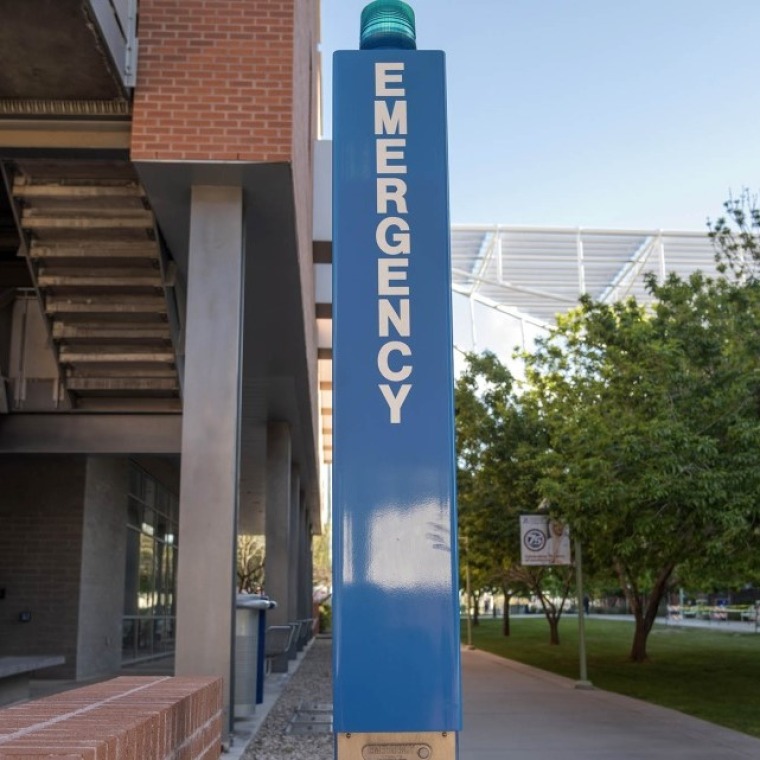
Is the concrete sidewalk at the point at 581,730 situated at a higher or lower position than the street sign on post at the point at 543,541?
lower

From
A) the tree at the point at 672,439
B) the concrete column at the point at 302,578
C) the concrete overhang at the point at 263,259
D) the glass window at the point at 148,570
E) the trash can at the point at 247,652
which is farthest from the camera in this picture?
the concrete column at the point at 302,578

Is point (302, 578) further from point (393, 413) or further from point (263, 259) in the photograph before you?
point (393, 413)

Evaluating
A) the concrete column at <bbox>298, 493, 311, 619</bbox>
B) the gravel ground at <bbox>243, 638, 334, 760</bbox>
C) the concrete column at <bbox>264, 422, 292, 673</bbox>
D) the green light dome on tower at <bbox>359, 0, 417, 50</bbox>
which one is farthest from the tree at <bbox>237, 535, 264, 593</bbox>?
the green light dome on tower at <bbox>359, 0, 417, 50</bbox>

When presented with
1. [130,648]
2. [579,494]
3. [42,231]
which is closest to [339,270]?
[42,231]

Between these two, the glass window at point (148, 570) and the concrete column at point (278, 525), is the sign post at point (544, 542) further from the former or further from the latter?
the glass window at point (148, 570)

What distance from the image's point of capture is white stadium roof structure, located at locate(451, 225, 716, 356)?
58.1 metres

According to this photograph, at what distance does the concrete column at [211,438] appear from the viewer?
319 inches

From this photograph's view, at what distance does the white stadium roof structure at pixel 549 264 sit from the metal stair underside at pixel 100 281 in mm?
45627

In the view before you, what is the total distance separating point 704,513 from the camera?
41.4ft

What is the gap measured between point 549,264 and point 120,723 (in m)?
58.0

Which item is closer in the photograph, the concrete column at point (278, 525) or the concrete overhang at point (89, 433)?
the concrete overhang at point (89, 433)

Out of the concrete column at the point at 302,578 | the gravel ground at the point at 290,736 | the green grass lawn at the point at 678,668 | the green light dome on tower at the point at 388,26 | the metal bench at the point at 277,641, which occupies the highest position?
the green light dome on tower at the point at 388,26

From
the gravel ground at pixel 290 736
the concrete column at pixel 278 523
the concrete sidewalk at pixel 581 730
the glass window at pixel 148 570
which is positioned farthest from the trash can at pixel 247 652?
the concrete column at pixel 278 523

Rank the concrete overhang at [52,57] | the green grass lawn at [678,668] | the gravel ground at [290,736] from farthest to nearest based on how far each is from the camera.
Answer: the green grass lawn at [678,668] < the gravel ground at [290,736] < the concrete overhang at [52,57]
